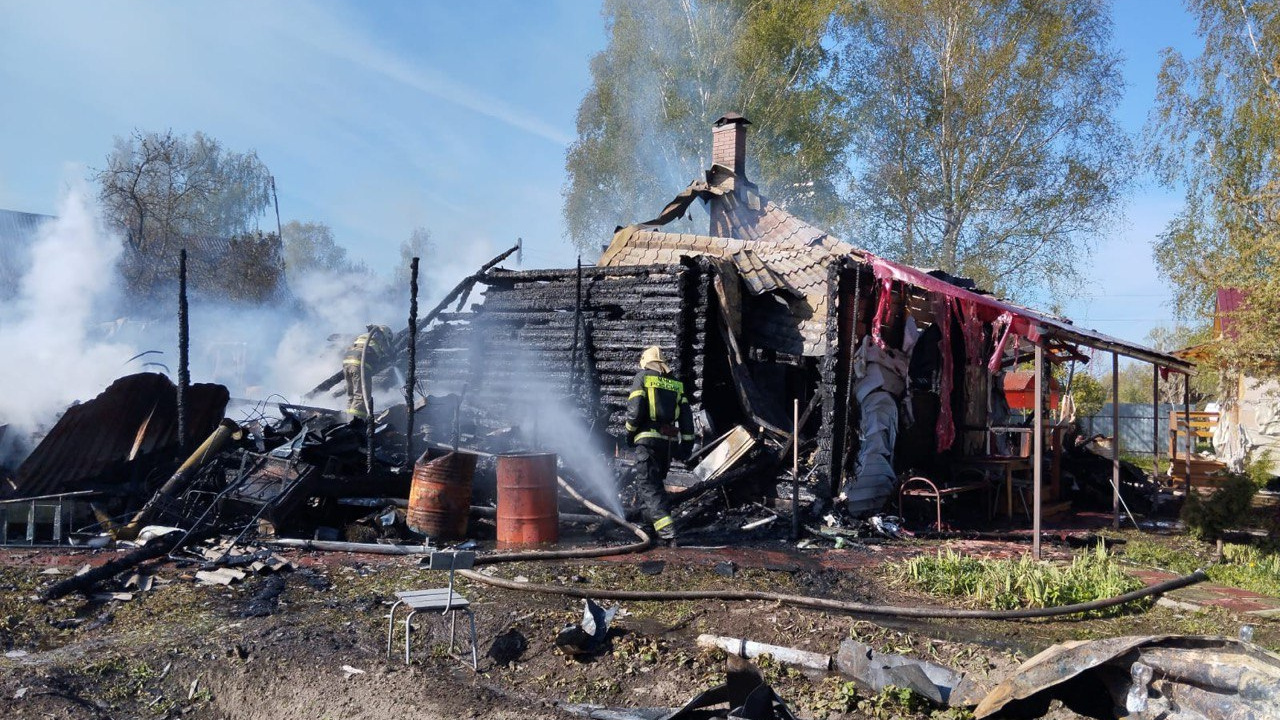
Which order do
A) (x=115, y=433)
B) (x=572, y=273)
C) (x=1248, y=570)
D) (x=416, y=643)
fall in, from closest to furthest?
(x=416, y=643)
(x=1248, y=570)
(x=115, y=433)
(x=572, y=273)

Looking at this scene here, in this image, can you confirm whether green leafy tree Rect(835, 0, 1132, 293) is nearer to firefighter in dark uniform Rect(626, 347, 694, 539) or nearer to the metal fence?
the metal fence

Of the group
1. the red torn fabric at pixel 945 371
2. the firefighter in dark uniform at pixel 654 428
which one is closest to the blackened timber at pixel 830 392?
the red torn fabric at pixel 945 371

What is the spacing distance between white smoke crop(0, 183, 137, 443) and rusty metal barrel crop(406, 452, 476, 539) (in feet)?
18.4

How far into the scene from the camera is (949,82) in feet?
81.5

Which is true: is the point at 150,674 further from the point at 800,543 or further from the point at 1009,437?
the point at 1009,437

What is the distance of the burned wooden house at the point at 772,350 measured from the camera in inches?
440

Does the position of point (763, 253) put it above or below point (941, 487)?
above

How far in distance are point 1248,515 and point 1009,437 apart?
212 inches

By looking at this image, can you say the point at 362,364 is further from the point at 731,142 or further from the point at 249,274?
the point at 249,274

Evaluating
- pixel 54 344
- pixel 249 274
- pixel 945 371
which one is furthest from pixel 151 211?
pixel 945 371

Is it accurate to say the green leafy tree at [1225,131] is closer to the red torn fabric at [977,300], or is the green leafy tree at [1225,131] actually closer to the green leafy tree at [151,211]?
the red torn fabric at [977,300]

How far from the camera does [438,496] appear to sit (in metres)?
9.00

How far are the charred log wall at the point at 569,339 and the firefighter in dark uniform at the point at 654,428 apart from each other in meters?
2.64

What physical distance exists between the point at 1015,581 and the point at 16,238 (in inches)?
1423
